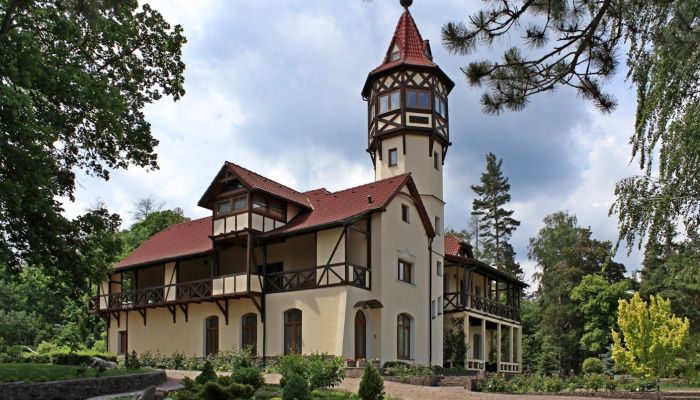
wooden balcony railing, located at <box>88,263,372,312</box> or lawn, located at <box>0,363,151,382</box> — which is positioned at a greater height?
wooden balcony railing, located at <box>88,263,372,312</box>

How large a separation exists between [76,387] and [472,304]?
21850mm

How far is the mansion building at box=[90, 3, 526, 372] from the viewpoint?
91.9 feet

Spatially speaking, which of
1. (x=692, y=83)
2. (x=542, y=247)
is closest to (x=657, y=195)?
(x=692, y=83)

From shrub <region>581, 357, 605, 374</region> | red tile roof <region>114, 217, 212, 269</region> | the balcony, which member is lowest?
shrub <region>581, 357, 605, 374</region>

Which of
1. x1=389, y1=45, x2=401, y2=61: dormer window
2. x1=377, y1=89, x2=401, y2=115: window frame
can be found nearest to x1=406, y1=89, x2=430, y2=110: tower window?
x1=377, y1=89, x2=401, y2=115: window frame

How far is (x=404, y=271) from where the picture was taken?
99.8 ft

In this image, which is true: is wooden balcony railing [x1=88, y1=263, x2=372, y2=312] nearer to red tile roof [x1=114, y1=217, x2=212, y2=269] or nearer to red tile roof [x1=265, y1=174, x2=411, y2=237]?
red tile roof [x1=114, y1=217, x2=212, y2=269]

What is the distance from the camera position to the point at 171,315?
33469mm

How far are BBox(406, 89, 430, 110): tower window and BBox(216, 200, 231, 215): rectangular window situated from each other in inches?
352

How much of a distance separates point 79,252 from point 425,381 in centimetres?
1086

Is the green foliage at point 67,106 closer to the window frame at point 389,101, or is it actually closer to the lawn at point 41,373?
the lawn at point 41,373

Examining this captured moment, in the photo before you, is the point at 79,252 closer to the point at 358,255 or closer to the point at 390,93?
the point at 358,255

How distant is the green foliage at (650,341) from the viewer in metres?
28.3

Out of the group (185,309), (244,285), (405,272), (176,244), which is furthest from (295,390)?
(176,244)
